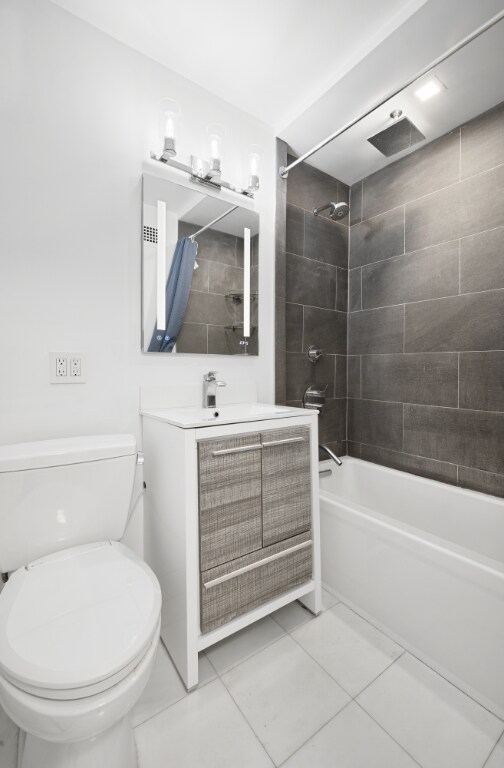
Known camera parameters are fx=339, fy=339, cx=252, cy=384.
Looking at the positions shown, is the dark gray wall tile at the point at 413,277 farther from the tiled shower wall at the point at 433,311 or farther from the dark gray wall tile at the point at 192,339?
the dark gray wall tile at the point at 192,339

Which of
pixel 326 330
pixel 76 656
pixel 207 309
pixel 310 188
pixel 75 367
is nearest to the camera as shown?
pixel 76 656

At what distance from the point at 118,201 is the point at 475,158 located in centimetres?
177

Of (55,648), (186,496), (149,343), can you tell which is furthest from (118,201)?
(55,648)

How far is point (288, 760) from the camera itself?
0.96 m

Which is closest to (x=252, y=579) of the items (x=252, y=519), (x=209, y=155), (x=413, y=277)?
(x=252, y=519)

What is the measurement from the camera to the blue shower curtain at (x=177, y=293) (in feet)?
5.06

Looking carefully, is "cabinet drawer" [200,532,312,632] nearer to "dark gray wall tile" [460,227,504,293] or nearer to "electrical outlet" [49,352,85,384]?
"electrical outlet" [49,352,85,384]

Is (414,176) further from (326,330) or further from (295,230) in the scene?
(326,330)

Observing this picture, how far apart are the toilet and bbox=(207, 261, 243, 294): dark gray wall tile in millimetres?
864

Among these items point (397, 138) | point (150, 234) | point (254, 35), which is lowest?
point (150, 234)

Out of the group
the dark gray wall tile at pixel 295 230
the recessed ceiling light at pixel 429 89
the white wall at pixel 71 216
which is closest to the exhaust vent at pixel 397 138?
the recessed ceiling light at pixel 429 89

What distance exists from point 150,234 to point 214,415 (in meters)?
0.85

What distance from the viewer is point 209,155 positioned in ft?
5.43

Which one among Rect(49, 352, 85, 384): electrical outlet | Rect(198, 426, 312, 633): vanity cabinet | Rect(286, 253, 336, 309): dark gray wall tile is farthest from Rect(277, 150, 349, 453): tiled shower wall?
Rect(49, 352, 85, 384): electrical outlet
